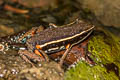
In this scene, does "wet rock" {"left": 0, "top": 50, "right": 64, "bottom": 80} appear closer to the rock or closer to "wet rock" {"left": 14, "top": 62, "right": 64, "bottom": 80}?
"wet rock" {"left": 14, "top": 62, "right": 64, "bottom": 80}

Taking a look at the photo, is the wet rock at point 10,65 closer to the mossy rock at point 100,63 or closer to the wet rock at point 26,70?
the wet rock at point 26,70

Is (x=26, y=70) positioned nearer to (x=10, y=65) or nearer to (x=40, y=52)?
(x=10, y=65)

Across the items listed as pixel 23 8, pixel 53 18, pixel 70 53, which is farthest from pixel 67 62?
pixel 23 8

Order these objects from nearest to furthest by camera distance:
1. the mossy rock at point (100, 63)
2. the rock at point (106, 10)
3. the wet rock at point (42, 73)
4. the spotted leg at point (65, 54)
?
1. the wet rock at point (42, 73)
2. the mossy rock at point (100, 63)
3. the spotted leg at point (65, 54)
4. the rock at point (106, 10)

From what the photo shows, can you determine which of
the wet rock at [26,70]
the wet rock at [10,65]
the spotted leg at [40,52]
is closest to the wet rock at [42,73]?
the wet rock at [26,70]

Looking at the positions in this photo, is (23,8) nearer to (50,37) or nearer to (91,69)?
(50,37)

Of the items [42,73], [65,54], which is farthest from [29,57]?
[65,54]

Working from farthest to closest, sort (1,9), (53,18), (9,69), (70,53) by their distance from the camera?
(1,9) → (53,18) → (70,53) → (9,69)

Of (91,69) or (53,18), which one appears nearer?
(91,69)
